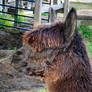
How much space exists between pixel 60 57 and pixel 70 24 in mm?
337

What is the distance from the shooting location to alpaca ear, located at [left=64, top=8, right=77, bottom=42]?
2.21 metres

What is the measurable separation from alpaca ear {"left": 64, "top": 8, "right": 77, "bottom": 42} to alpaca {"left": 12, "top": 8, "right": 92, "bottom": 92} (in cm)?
2

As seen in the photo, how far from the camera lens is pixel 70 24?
7.39 ft

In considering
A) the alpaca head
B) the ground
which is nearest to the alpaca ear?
the alpaca head

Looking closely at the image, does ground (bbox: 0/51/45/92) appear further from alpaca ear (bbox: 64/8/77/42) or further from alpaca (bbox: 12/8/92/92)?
alpaca ear (bbox: 64/8/77/42)

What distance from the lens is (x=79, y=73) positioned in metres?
2.38

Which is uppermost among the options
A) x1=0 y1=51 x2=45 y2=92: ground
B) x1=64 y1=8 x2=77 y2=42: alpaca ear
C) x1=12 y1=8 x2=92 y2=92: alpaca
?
x1=64 y1=8 x2=77 y2=42: alpaca ear

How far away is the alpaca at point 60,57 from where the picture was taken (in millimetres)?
2371

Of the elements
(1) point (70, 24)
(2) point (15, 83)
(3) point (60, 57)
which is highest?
(1) point (70, 24)

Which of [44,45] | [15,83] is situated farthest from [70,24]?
[15,83]

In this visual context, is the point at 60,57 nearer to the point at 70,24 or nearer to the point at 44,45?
the point at 44,45

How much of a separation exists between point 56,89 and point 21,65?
409mm

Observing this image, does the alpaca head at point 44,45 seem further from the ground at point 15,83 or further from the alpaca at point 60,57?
the ground at point 15,83

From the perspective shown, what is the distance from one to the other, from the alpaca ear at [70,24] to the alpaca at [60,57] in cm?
2
